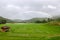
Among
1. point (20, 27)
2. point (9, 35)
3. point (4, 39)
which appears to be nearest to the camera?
point (4, 39)

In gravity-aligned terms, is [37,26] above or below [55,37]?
above

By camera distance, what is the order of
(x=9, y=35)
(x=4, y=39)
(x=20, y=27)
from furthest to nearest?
1. (x=20, y=27)
2. (x=9, y=35)
3. (x=4, y=39)

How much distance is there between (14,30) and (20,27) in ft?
4.89

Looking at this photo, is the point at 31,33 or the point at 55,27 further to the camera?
the point at 55,27

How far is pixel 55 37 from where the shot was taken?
70.6 feet

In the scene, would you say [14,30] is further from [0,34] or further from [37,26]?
[37,26]

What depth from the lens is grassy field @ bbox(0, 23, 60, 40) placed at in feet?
68.7

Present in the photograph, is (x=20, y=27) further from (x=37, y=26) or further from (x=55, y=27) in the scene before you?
(x=55, y=27)

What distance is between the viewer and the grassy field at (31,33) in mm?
20953

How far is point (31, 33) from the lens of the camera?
72.0 feet

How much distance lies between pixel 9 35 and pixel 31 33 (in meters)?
3.22

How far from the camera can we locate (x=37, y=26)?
78.5 ft

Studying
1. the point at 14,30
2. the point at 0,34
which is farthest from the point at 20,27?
the point at 0,34

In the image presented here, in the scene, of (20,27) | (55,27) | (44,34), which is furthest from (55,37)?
(20,27)
